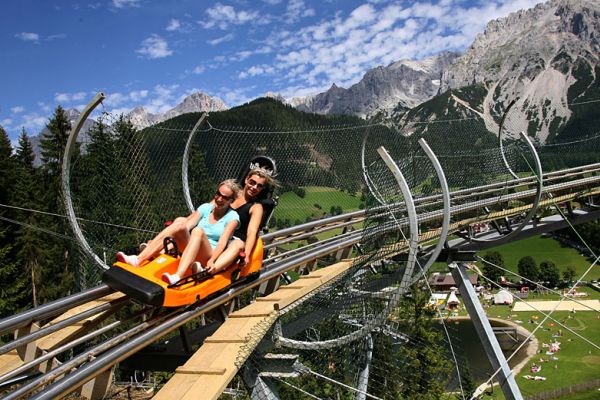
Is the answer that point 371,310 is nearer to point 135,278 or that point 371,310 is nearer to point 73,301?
point 135,278

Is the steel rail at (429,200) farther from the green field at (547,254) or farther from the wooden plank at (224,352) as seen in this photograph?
the green field at (547,254)

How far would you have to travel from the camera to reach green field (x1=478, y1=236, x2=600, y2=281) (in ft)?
242

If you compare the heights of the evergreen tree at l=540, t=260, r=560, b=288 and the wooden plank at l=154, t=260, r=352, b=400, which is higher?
the wooden plank at l=154, t=260, r=352, b=400

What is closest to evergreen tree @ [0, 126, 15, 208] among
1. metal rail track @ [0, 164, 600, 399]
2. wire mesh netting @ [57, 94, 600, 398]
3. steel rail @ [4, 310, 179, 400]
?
wire mesh netting @ [57, 94, 600, 398]

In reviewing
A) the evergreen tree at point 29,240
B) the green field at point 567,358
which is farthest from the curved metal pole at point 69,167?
the green field at point 567,358

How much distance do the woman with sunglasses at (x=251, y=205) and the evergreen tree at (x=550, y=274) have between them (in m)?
71.2

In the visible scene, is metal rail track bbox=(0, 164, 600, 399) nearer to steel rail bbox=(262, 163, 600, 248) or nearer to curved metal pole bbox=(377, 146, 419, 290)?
steel rail bbox=(262, 163, 600, 248)

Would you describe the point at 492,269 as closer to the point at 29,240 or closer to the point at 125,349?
the point at 29,240

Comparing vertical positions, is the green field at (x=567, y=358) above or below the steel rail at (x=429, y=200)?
below

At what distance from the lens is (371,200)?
6898 mm

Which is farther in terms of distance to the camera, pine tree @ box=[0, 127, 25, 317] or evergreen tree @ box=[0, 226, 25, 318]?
pine tree @ box=[0, 127, 25, 317]

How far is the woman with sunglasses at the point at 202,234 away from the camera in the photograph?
423 cm

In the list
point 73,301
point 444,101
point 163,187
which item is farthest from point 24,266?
point 444,101

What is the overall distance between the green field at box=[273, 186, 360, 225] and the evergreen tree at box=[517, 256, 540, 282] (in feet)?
221
